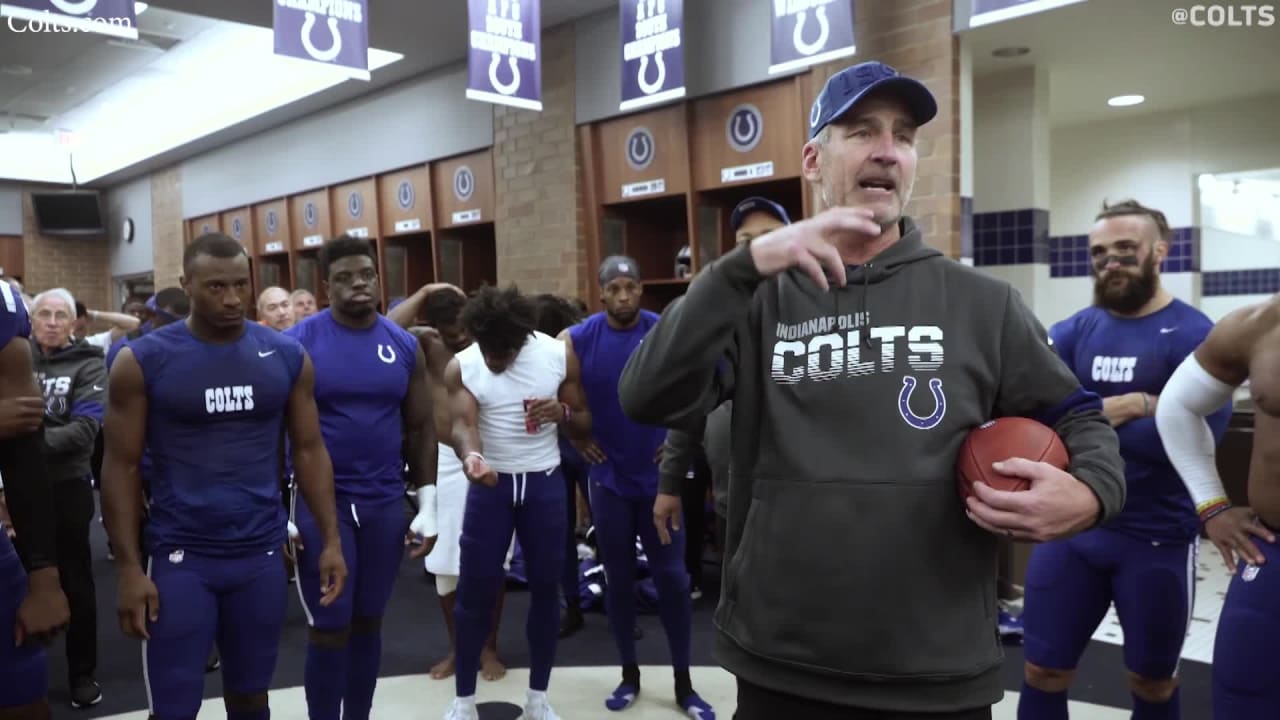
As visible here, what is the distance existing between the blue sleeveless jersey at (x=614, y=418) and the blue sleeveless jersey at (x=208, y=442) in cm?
146

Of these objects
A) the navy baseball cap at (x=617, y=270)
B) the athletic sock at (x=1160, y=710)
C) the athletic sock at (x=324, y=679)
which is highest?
the navy baseball cap at (x=617, y=270)

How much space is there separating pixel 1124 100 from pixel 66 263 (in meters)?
15.3

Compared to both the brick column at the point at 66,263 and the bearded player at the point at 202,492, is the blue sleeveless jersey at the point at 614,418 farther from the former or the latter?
the brick column at the point at 66,263

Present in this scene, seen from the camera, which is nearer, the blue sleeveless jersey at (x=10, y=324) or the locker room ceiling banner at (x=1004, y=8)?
the blue sleeveless jersey at (x=10, y=324)

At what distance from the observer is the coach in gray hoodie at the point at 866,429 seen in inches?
51.2

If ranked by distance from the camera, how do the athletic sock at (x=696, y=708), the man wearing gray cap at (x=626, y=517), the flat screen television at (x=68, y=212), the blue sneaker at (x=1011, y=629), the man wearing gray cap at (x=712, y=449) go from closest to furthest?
the man wearing gray cap at (x=712, y=449) < the athletic sock at (x=696, y=708) < the man wearing gray cap at (x=626, y=517) < the blue sneaker at (x=1011, y=629) < the flat screen television at (x=68, y=212)

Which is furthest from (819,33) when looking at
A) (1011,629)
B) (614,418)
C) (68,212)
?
(68,212)

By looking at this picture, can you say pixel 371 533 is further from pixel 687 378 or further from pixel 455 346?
pixel 687 378

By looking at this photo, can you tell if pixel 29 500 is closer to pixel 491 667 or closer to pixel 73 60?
pixel 491 667

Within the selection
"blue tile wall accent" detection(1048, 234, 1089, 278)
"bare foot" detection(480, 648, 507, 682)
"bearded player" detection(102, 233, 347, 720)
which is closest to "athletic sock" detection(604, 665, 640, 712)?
"bare foot" detection(480, 648, 507, 682)

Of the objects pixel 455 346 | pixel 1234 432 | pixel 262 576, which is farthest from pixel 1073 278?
pixel 262 576

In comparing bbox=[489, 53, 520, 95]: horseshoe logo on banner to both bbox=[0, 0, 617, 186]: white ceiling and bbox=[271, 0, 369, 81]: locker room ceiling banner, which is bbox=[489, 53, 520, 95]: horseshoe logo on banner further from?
bbox=[0, 0, 617, 186]: white ceiling

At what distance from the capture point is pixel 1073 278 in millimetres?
8922

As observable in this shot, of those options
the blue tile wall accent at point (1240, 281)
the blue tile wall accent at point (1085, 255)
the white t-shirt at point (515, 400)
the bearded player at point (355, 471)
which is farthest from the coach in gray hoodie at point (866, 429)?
the blue tile wall accent at point (1240, 281)
